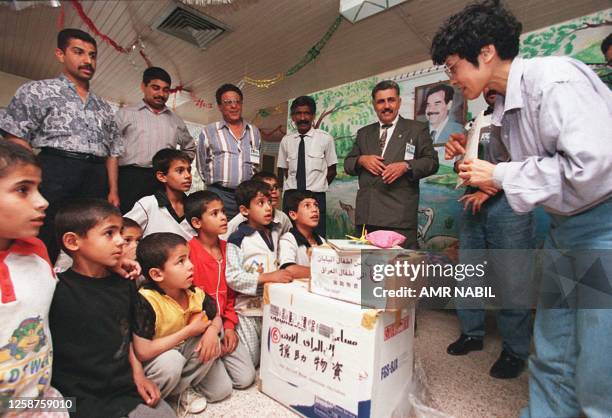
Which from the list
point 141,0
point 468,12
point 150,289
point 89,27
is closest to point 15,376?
point 150,289

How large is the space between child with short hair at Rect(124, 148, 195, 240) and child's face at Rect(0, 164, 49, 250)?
85cm

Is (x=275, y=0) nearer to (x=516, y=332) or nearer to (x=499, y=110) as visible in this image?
(x=499, y=110)

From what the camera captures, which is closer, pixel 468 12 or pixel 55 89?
pixel 468 12

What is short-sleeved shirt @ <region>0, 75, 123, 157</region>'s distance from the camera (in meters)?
1.57

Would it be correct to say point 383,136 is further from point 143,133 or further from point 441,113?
point 143,133

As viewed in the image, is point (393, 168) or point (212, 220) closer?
point (212, 220)

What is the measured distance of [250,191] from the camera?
1.75m

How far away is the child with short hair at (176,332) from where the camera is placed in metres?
1.09

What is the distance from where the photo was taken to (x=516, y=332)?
1510 millimetres

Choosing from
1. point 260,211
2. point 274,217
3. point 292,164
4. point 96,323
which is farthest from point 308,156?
point 96,323

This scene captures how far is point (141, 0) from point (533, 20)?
283 cm

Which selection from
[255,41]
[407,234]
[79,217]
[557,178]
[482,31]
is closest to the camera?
[557,178]

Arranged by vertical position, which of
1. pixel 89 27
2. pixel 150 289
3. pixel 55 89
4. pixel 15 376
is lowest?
pixel 15 376

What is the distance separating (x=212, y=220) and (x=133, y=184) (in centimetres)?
86
